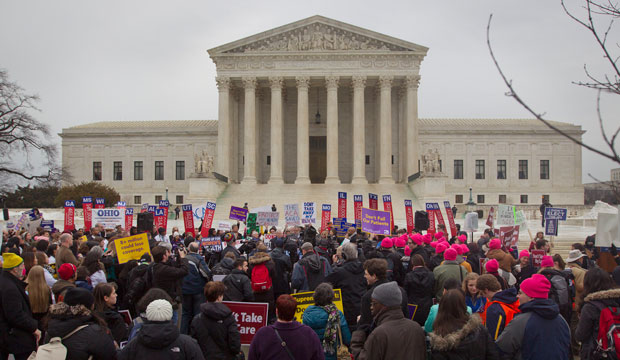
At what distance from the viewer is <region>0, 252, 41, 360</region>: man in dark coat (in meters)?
6.98

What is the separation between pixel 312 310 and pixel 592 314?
3314 mm

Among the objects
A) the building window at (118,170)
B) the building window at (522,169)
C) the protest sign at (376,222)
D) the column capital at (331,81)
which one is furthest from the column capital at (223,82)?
the protest sign at (376,222)

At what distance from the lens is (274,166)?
52031mm

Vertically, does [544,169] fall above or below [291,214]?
above

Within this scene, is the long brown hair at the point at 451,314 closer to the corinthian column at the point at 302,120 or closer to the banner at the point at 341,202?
the banner at the point at 341,202

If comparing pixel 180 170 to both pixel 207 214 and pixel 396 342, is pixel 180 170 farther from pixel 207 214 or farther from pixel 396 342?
pixel 396 342

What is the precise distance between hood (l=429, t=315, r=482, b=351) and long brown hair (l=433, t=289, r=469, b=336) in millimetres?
67

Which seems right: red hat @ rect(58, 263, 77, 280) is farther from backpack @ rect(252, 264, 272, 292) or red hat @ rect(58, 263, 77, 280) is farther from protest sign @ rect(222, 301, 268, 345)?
backpack @ rect(252, 264, 272, 292)

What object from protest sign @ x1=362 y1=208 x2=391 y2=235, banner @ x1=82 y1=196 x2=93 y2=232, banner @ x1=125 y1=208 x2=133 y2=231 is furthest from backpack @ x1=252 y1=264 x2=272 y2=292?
banner @ x1=82 y1=196 x2=93 y2=232

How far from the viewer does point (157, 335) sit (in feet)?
16.9

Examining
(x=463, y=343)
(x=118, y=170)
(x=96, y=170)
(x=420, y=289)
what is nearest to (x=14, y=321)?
(x=463, y=343)

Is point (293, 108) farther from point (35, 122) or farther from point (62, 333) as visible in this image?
point (62, 333)

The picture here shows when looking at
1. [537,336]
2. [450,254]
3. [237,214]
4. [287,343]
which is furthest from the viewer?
[237,214]

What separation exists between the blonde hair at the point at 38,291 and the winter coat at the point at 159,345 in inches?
112
